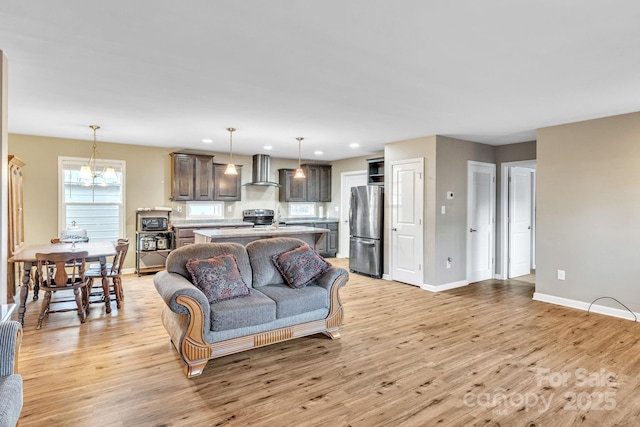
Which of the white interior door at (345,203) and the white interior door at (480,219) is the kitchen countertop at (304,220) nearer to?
the white interior door at (345,203)

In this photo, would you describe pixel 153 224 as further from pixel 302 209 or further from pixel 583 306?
pixel 583 306

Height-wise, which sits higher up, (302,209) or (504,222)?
(302,209)

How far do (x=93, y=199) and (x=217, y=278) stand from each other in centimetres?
440

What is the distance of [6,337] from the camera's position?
1789 mm

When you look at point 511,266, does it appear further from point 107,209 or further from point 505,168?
point 107,209

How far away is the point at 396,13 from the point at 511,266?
578 cm

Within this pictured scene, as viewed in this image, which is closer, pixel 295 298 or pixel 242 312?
pixel 242 312

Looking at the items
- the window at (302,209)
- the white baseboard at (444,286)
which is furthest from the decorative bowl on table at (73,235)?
the white baseboard at (444,286)

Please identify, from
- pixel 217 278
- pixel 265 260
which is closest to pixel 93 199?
pixel 265 260

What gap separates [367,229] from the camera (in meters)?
6.40

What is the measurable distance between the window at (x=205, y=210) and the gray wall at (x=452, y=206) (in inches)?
175

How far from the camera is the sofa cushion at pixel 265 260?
3.60 metres

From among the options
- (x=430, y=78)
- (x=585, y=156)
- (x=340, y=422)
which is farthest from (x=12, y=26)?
(x=585, y=156)

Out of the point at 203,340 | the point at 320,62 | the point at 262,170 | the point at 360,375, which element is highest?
the point at 320,62
